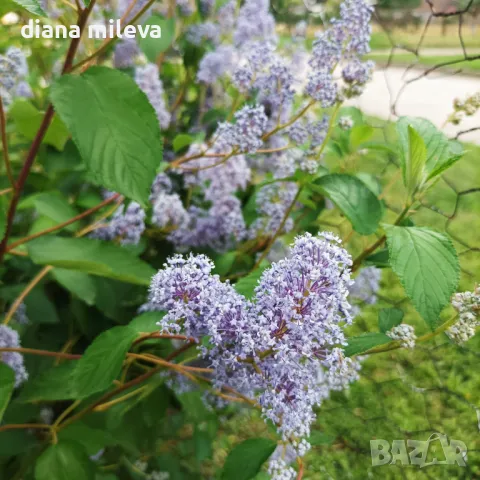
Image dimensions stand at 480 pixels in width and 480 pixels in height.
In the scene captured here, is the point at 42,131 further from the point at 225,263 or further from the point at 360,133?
the point at 360,133

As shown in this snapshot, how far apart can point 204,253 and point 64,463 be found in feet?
1.31

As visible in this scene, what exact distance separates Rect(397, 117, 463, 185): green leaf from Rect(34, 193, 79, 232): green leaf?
58cm

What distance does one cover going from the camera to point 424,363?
167cm

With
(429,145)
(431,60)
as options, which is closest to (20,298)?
(429,145)

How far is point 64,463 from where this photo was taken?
77 centimetres

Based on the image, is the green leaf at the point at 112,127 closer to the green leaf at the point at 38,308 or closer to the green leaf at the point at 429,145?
the green leaf at the point at 429,145

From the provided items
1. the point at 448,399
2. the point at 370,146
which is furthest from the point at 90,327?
the point at 448,399

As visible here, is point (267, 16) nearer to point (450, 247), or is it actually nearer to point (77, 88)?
point (77, 88)

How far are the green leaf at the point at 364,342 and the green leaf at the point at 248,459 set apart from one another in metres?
0.20

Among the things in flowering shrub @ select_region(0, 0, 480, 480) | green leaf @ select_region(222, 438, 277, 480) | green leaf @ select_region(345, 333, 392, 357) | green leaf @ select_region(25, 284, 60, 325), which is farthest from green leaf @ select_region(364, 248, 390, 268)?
→ green leaf @ select_region(25, 284, 60, 325)

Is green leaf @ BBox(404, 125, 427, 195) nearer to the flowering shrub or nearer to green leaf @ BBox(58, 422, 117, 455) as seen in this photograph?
the flowering shrub

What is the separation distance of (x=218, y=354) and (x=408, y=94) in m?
5.04

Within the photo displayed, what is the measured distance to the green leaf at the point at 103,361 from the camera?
61cm

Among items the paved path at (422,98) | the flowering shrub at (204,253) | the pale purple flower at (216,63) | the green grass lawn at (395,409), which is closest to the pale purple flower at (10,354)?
the flowering shrub at (204,253)
